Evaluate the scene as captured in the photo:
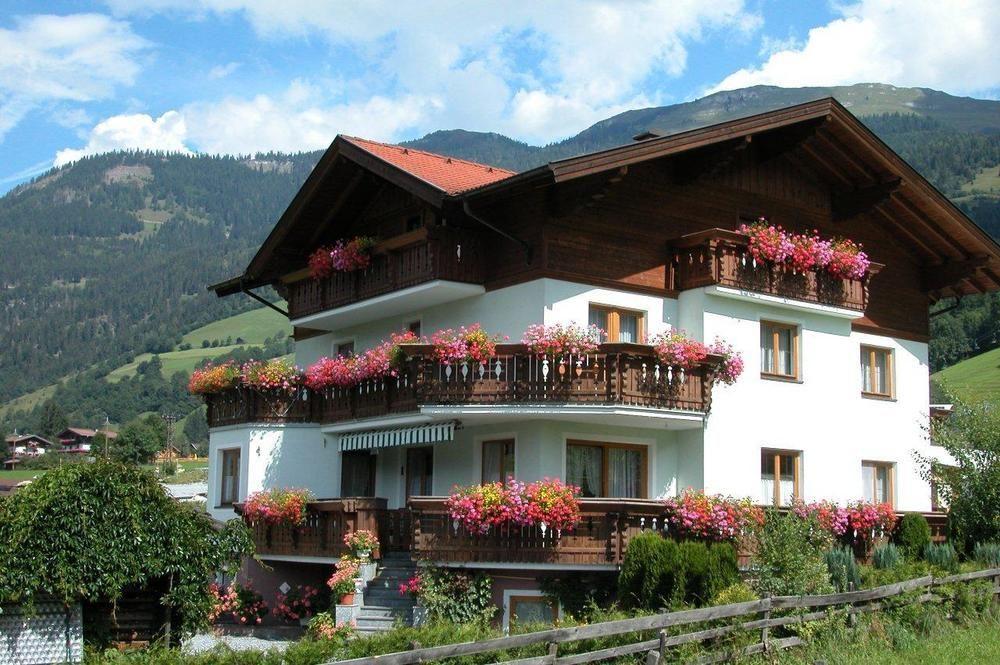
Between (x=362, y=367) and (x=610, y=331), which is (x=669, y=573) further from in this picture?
(x=362, y=367)

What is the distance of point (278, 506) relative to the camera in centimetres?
2494

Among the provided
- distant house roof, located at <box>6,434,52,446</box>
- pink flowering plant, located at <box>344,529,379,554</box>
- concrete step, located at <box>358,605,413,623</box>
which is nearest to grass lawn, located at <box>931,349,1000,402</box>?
pink flowering plant, located at <box>344,529,379,554</box>

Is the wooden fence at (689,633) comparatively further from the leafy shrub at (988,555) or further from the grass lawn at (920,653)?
the leafy shrub at (988,555)

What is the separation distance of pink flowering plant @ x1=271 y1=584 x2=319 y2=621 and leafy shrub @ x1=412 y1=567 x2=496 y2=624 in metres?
5.41

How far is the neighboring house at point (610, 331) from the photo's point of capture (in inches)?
851

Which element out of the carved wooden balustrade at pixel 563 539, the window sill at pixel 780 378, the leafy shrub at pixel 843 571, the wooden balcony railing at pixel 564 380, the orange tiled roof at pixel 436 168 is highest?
the orange tiled roof at pixel 436 168

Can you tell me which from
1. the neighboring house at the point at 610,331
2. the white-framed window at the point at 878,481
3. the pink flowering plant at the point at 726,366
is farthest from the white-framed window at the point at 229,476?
the white-framed window at the point at 878,481

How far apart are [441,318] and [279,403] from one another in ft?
14.9

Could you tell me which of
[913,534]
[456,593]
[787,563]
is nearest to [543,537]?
[456,593]

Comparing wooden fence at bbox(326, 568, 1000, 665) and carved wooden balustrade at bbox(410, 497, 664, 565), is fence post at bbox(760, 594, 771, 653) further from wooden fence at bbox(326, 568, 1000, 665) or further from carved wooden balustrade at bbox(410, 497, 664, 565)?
carved wooden balustrade at bbox(410, 497, 664, 565)

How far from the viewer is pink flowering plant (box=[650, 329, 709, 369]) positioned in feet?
70.8

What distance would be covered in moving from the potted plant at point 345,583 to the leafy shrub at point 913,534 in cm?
1030

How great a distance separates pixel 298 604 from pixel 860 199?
1459 cm

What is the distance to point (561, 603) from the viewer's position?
2080 centimetres
